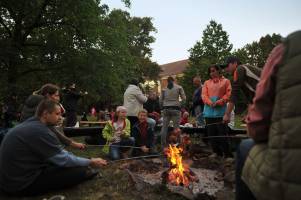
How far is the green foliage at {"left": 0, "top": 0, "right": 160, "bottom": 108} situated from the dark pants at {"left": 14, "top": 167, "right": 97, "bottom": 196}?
13942 millimetres

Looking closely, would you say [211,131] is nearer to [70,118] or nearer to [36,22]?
[70,118]

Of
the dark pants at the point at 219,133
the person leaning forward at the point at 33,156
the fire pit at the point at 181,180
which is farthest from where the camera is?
the dark pants at the point at 219,133

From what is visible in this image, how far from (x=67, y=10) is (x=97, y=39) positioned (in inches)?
87.8

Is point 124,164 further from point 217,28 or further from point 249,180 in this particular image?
point 217,28

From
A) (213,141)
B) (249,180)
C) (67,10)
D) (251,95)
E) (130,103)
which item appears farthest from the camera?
(67,10)

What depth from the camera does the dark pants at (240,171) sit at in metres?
2.75

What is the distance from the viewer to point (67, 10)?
20125 millimetres

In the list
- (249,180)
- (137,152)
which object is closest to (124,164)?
(137,152)

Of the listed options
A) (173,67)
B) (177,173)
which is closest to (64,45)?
(177,173)

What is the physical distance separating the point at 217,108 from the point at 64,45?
46.4ft

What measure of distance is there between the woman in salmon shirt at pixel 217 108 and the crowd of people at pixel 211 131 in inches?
0.8

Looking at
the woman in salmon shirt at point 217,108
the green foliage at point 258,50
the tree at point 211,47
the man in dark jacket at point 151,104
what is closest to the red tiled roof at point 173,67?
the green foliage at point 258,50

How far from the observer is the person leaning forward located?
534 centimetres

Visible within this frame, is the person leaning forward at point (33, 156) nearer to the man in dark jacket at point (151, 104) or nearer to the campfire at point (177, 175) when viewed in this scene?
the campfire at point (177, 175)
